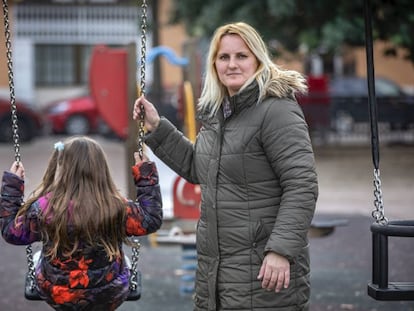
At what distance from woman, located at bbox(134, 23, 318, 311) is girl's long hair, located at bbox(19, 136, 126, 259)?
0.35 metres

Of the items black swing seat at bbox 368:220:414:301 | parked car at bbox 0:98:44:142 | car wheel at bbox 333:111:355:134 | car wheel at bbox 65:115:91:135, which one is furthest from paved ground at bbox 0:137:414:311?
car wheel at bbox 65:115:91:135

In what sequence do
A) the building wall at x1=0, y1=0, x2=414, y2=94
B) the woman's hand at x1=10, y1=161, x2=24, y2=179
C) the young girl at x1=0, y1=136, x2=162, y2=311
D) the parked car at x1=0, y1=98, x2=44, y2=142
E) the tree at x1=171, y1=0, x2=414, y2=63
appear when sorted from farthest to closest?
the building wall at x1=0, y1=0, x2=414, y2=94 < the parked car at x1=0, y1=98, x2=44, y2=142 < the tree at x1=171, y1=0, x2=414, y2=63 < the woman's hand at x1=10, y1=161, x2=24, y2=179 < the young girl at x1=0, y1=136, x2=162, y2=311

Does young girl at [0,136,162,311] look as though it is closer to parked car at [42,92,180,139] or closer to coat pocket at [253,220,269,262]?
coat pocket at [253,220,269,262]

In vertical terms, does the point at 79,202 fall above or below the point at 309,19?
below

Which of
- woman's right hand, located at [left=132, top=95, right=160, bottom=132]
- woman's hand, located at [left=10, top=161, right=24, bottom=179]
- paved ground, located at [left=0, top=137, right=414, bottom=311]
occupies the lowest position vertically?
paved ground, located at [left=0, top=137, right=414, bottom=311]

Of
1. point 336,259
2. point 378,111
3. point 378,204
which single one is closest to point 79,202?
point 378,204

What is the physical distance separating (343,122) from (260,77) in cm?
1715

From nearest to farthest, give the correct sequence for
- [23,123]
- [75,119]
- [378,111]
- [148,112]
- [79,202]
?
[79,202]
[148,112]
[378,111]
[23,123]
[75,119]

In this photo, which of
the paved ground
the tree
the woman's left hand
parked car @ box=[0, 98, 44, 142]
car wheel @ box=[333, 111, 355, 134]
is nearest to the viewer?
the woman's left hand

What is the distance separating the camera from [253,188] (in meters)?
3.46

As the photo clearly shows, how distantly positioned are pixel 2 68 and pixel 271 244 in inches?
1276

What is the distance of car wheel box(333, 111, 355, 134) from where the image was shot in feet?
65.7

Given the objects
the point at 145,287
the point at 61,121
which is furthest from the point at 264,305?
the point at 61,121

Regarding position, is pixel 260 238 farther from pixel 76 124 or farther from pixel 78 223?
pixel 76 124
